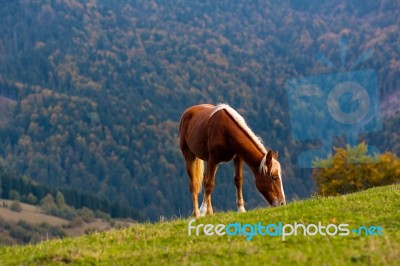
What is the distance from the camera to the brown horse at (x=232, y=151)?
15250 millimetres

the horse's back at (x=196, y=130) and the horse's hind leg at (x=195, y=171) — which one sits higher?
the horse's back at (x=196, y=130)

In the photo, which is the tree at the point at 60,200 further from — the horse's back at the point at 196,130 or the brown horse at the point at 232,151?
the brown horse at the point at 232,151

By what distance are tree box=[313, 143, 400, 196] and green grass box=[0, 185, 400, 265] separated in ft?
164

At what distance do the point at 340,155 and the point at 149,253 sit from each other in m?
61.7

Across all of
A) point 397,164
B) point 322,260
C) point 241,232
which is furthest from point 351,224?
point 397,164

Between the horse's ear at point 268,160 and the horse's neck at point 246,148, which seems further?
the horse's neck at point 246,148

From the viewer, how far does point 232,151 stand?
15969 mm

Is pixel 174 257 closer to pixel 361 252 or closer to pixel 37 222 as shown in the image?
pixel 361 252

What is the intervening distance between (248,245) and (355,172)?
57.6 m

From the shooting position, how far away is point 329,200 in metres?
14.4

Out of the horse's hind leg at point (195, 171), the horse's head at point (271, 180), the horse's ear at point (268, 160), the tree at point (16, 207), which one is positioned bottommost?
the tree at point (16, 207)

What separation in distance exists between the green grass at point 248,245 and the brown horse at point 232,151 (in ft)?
4.57

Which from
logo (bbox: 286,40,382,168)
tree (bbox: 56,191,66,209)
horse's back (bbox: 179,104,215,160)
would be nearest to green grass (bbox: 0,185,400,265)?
horse's back (bbox: 179,104,215,160)

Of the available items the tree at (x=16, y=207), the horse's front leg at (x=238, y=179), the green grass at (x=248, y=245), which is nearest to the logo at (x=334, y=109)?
the horse's front leg at (x=238, y=179)
